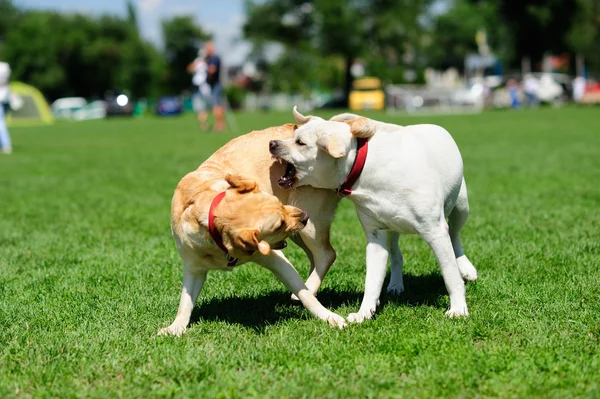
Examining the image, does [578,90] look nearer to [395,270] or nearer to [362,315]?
[395,270]

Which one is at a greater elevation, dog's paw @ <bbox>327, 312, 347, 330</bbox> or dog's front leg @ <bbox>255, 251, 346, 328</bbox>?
dog's front leg @ <bbox>255, 251, 346, 328</bbox>

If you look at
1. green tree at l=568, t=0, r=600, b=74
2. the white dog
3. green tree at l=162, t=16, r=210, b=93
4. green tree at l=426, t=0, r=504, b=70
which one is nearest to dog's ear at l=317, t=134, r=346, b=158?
the white dog

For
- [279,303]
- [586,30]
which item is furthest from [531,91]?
[279,303]

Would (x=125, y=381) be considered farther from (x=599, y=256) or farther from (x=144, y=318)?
(x=599, y=256)

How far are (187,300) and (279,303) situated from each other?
3.13 ft

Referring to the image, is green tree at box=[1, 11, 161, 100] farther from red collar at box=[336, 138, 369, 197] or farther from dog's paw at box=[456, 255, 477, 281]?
red collar at box=[336, 138, 369, 197]

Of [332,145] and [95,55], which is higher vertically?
[332,145]

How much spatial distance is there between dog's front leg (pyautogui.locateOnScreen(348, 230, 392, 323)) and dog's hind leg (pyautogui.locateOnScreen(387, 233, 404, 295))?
740 millimetres

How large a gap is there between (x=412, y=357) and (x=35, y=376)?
6.82 ft

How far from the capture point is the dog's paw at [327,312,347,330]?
15.4 ft

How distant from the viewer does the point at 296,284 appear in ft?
15.6

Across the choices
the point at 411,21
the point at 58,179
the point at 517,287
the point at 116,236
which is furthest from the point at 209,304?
the point at 411,21

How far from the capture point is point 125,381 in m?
3.80

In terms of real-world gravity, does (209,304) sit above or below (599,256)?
above
